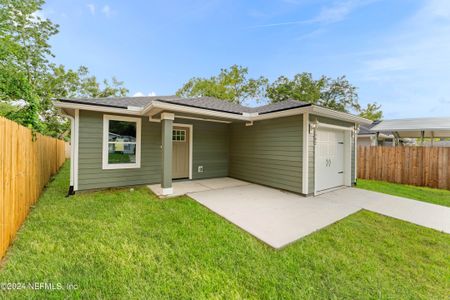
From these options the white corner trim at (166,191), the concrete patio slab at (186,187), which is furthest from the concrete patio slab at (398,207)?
the white corner trim at (166,191)

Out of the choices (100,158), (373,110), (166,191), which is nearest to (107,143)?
(100,158)

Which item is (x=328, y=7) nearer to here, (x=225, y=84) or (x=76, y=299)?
(x=76, y=299)

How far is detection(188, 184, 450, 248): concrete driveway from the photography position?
10.4 feet

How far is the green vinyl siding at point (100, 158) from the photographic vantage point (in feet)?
16.7

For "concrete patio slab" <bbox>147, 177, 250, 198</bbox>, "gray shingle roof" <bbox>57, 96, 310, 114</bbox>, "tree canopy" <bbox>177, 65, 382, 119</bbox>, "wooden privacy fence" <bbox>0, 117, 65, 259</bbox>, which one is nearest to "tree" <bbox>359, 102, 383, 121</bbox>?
"tree canopy" <bbox>177, 65, 382, 119</bbox>

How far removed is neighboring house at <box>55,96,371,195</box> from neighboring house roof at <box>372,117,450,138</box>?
5866 millimetres

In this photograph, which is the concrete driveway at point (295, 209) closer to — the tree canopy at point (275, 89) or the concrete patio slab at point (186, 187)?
the concrete patio slab at point (186, 187)

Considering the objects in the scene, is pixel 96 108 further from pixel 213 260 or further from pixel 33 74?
pixel 33 74

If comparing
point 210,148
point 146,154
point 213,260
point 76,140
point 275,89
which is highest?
point 275,89

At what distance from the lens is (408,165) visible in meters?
7.54

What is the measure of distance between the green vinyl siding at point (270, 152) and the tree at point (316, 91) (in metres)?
13.8

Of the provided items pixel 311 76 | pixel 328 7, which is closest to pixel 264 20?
pixel 328 7

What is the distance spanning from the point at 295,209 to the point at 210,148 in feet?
13.8

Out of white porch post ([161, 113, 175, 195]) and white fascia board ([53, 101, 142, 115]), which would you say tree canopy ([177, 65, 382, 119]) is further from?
white porch post ([161, 113, 175, 195])
